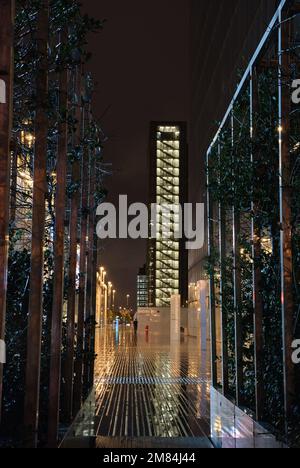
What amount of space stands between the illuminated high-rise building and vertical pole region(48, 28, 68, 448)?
10785 centimetres

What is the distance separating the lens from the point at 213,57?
38281mm

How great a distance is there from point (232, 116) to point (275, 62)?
4.50ft

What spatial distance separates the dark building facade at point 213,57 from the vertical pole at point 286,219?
894 cm

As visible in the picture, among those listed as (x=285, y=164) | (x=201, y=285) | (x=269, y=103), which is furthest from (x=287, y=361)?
(x=201, y=285)

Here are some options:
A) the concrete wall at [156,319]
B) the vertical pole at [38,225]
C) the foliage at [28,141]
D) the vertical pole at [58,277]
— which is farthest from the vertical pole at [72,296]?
the concrete wall at [156,319]

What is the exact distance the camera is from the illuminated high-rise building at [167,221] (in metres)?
117

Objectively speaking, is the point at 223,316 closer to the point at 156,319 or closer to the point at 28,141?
the point at 28,141

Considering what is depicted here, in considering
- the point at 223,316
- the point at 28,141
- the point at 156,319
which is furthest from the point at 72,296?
the point at 156,319

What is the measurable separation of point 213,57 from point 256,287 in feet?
109

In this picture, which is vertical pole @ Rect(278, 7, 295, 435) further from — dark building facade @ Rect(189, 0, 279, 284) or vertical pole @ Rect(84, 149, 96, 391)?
dark building facade @ Rect(189, 0, 279, 284)

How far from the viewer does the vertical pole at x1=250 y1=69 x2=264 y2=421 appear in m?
6.73

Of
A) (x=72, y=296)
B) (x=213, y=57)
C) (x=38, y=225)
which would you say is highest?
(x=213, y=57)

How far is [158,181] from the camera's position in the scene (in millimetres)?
118562
